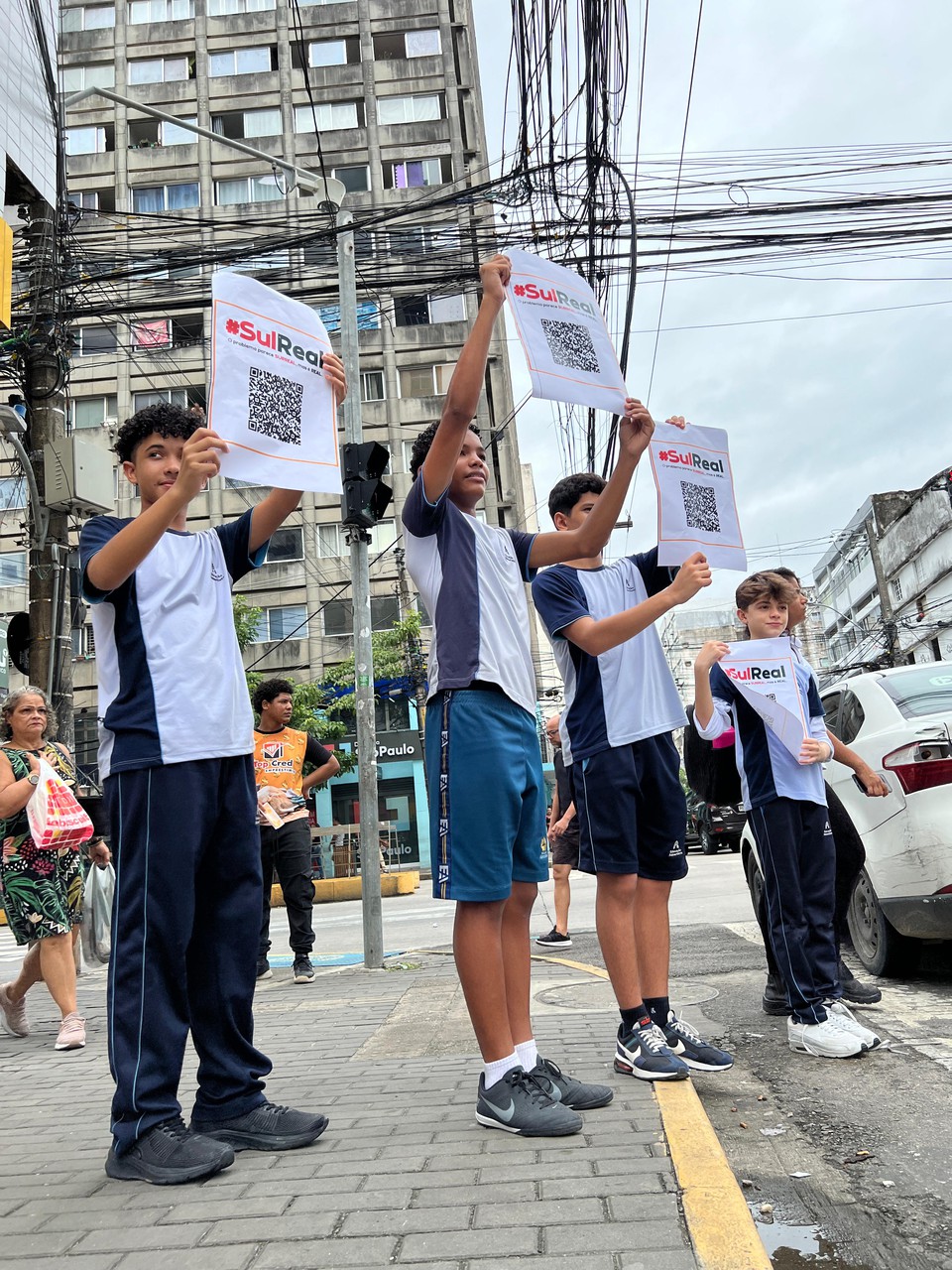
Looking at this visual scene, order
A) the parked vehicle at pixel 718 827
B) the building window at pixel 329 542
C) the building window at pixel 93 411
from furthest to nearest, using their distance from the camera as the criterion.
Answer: the building window at pixel 93 411
the building window at pixel 329 542
the parked vehicle at pixel 718 827

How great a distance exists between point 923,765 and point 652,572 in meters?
1.73

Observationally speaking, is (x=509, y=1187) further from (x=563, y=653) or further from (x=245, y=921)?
(x=563, y=653)

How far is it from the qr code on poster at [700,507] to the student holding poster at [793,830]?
18.2 inches

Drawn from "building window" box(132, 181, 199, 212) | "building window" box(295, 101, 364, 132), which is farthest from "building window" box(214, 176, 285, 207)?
"building window" box(295, 101, 364, 132)

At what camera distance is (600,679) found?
377 centimetres

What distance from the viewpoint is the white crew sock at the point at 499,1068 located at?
9.51 feet

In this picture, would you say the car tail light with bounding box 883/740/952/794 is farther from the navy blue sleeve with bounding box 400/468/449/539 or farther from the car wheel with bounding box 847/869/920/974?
the navy blue sleeve with bounding box 400/468/449/539

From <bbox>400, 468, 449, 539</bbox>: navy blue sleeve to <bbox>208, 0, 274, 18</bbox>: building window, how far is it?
41285 mm

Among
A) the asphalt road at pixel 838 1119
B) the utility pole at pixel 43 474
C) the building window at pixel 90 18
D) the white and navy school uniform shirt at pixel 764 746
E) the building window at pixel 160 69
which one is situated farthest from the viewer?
the building window at pixel 90 18

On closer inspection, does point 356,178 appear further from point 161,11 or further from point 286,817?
point 286,817

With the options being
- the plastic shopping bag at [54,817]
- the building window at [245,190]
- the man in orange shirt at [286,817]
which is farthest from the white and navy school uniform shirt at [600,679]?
the building window at [245,190]

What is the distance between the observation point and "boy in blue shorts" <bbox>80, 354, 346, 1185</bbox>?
8.78 feet

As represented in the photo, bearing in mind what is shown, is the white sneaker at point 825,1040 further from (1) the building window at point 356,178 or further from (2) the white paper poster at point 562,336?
(1) the building window at point 356,178

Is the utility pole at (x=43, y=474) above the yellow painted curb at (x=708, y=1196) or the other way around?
above
